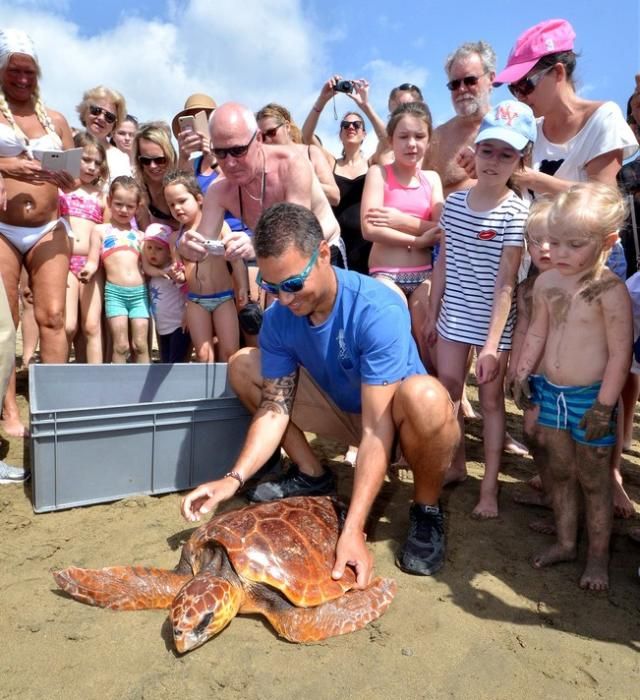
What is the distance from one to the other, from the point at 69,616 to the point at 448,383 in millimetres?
1872

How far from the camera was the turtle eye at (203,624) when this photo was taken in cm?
177

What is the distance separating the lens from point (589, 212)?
6.76 feet

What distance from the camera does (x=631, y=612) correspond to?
6.67 ft

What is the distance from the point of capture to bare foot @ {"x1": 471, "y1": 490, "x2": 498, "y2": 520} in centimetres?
264

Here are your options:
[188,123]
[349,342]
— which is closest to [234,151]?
[349,342]

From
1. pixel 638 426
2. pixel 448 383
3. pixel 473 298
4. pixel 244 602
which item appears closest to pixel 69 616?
pixel 244 602

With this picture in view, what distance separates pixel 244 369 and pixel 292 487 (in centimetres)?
61

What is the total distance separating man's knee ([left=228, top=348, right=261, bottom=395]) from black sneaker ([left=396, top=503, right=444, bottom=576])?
0.96 metres

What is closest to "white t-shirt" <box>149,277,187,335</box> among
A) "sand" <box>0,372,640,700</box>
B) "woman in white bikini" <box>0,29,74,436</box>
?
"woman in white bikini" <box>0,29,74,436</box>

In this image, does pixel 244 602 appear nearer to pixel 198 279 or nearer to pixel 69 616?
pixel 69 616

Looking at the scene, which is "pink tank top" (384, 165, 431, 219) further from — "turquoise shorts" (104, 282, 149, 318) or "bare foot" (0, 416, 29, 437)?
"bare foot" (0, 416, 29, 437)

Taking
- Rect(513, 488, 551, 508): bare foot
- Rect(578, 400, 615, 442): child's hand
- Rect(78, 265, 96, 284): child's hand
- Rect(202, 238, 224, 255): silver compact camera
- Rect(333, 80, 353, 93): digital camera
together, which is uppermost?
Rect(333, 80, 353, 93): digital camera

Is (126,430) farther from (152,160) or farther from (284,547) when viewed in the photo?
(152,160)

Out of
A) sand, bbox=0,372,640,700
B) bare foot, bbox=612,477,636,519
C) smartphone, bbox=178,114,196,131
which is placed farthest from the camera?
smartphone, bbox=178,114,196,131
